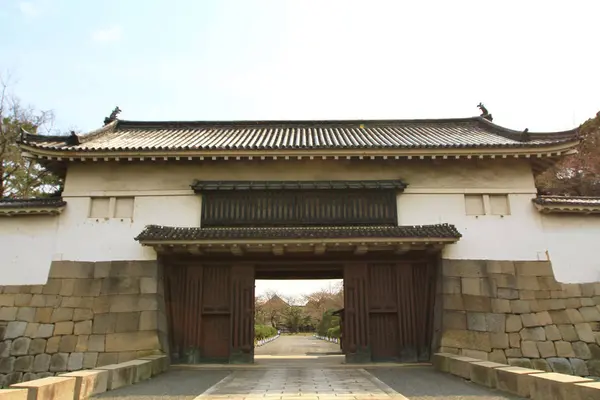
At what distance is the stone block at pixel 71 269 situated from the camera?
10.6m

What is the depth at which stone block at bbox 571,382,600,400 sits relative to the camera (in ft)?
15.4

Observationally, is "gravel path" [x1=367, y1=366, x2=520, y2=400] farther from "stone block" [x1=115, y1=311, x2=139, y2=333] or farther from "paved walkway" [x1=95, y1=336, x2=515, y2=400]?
"stone block" [x1=115, y1=311, x2=139, y2=333]

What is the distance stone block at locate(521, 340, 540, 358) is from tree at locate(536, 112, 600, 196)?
1983 cm

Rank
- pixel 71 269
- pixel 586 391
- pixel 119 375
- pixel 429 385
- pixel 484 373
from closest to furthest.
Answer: pixel 586 391
pixel 484 373
pixel 119 375
pixel 429 385
pixel 71 269

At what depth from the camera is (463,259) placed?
35.4 ft

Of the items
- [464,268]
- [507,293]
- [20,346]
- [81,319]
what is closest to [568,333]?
[507,293]

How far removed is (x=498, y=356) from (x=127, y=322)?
9.28 m

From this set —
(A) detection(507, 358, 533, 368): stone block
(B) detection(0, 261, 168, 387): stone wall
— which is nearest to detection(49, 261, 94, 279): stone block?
(B) detection(0, 261, 168, 387): stone wall

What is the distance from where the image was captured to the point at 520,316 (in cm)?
1025

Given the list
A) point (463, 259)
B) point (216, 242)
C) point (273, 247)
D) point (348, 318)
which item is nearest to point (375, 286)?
point (348, 318)

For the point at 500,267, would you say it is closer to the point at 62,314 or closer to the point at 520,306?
the point at 520,306

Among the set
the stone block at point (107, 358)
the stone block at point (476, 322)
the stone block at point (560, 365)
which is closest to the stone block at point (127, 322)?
the stone block at point (107, 358)

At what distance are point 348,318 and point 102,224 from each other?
7.28 metres

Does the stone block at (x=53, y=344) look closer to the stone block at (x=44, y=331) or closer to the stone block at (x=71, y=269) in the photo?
the stone block at (x=44, y=331)
